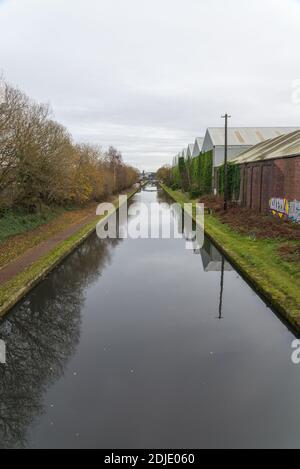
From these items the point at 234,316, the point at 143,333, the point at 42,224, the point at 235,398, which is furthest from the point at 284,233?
Answer: the point at 42,224

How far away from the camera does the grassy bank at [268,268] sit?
7.59 metres

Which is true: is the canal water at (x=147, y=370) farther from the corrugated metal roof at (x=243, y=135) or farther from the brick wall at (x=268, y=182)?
the corrugated metal roof at (x=243, y=135)

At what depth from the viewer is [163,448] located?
3863 millimetres

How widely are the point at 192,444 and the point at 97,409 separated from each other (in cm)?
133

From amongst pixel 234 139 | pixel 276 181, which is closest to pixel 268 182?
pixel 276 181

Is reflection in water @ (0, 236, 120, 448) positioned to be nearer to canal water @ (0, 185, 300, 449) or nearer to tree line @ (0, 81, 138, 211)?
canal water @ (0, 185, 300, 449)

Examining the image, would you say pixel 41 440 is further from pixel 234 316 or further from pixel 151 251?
pixel 151 251

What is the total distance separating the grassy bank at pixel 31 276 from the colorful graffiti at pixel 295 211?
10727mm

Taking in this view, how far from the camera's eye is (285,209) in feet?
58.9

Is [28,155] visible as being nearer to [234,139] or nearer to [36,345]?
[36,345]

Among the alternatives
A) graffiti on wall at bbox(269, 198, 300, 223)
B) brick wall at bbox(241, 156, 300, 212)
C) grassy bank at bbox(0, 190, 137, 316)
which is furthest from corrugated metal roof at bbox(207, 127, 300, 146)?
grassy bank at bbox(0, 190, 137, 316)

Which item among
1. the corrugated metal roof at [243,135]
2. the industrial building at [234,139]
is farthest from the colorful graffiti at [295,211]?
the corrugated metal roof at [243,135]

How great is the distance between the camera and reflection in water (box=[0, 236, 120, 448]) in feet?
14.7

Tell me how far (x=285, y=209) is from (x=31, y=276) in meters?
13.8
